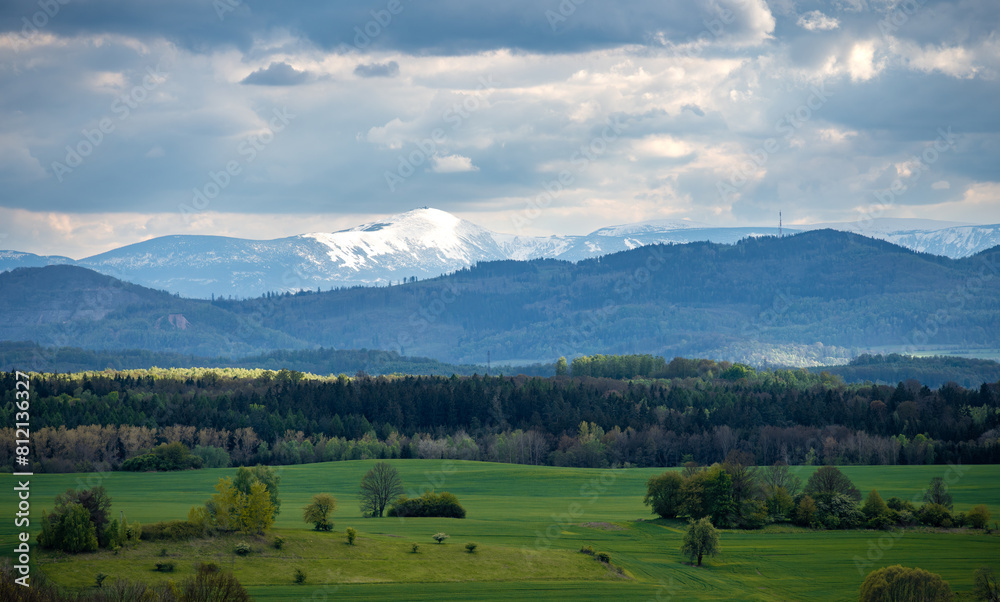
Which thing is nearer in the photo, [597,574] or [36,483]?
[597,574]

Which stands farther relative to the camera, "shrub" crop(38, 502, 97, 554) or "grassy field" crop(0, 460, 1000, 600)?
"grassy field" crop(0, 460, 1000, 600)

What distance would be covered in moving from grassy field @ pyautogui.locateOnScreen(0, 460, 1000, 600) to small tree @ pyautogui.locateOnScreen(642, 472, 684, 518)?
1.85m

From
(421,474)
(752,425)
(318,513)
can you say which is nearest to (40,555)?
(318,513)

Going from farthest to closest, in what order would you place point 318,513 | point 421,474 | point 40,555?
1. point 421,474
2. point 318,513
3. point 40,555

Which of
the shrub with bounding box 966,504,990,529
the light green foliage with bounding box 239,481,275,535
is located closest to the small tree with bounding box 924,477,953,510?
the shrub with bounding box 966,504,990,529

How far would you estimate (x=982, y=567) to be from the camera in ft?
276

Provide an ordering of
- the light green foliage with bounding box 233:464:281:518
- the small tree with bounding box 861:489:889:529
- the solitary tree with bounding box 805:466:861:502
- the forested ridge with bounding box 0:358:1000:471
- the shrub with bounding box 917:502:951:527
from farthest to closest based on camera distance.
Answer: the forested ridge with bounding box 0:358:1000:471 → the solitary tree with bounding box 805:466:861:502 → the shrub with bounding box 917:502:951:527 → the small tree with bounding box 861:489:889:529 → the light green foliage with bounding box 233:464:281:518

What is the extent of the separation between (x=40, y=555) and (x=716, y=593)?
55.6 metres

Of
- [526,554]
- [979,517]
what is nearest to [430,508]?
[526,554]

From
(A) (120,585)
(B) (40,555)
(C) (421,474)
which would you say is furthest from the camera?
(C) (421,474)

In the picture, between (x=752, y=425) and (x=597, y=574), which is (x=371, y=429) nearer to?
(x=752, y=425)

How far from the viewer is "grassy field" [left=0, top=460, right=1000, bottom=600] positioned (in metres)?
75.8

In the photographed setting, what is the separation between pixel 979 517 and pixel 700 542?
3767 cm

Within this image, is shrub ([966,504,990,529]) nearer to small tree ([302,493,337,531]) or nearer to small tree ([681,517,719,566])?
small tree ([681,517,719,566])
